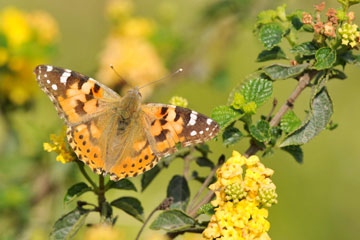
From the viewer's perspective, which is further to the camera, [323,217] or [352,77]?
[352,77]

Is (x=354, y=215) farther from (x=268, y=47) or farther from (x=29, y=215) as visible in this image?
(x=268, y=47)

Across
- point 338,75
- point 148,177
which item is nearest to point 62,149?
point 148,177

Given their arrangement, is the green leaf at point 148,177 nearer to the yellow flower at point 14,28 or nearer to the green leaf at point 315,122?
the green leaf at point 315,122

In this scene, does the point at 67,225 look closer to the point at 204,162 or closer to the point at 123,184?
the point at 123,184

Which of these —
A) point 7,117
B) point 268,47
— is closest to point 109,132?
point 268,47

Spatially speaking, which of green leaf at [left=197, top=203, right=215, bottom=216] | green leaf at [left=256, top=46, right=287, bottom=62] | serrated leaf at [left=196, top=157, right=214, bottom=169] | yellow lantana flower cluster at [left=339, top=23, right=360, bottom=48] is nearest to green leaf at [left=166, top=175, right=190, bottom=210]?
serrated leaf at [left=196, top=157, right=214, bottom=169]

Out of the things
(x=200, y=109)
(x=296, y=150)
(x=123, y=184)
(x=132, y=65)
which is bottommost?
(x=296, y=150)
